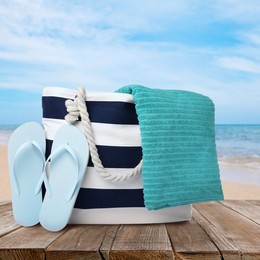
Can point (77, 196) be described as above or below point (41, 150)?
below

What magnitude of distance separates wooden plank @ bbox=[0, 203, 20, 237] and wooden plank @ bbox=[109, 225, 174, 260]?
26 centimetres

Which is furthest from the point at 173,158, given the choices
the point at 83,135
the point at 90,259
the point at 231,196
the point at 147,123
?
the point at 231,196

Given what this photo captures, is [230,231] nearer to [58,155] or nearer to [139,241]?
[139,241]

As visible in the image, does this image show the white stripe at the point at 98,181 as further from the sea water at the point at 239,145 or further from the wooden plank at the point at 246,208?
the sea water at the point at 239,145

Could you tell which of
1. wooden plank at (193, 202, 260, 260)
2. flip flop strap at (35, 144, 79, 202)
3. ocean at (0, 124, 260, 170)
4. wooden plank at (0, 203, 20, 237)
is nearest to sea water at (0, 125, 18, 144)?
ocean at (0, 124, 260, 170)

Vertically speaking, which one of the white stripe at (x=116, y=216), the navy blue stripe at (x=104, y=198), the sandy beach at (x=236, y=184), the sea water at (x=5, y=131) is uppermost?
the navy blue stripe at (x=104, y=198)

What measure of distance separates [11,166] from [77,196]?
0.61 ft

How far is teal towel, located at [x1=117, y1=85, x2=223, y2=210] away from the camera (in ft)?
3.22

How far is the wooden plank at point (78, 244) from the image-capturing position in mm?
788

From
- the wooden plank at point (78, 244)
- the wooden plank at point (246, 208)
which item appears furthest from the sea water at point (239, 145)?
the wooden plank at point (78, 244)

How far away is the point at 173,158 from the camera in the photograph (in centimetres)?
101

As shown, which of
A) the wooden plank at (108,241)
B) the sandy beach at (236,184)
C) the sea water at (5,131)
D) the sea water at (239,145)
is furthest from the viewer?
the sea water at (5,131)

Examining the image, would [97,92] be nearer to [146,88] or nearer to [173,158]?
[146,88]

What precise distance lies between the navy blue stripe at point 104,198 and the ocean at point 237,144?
4670 millimetres
